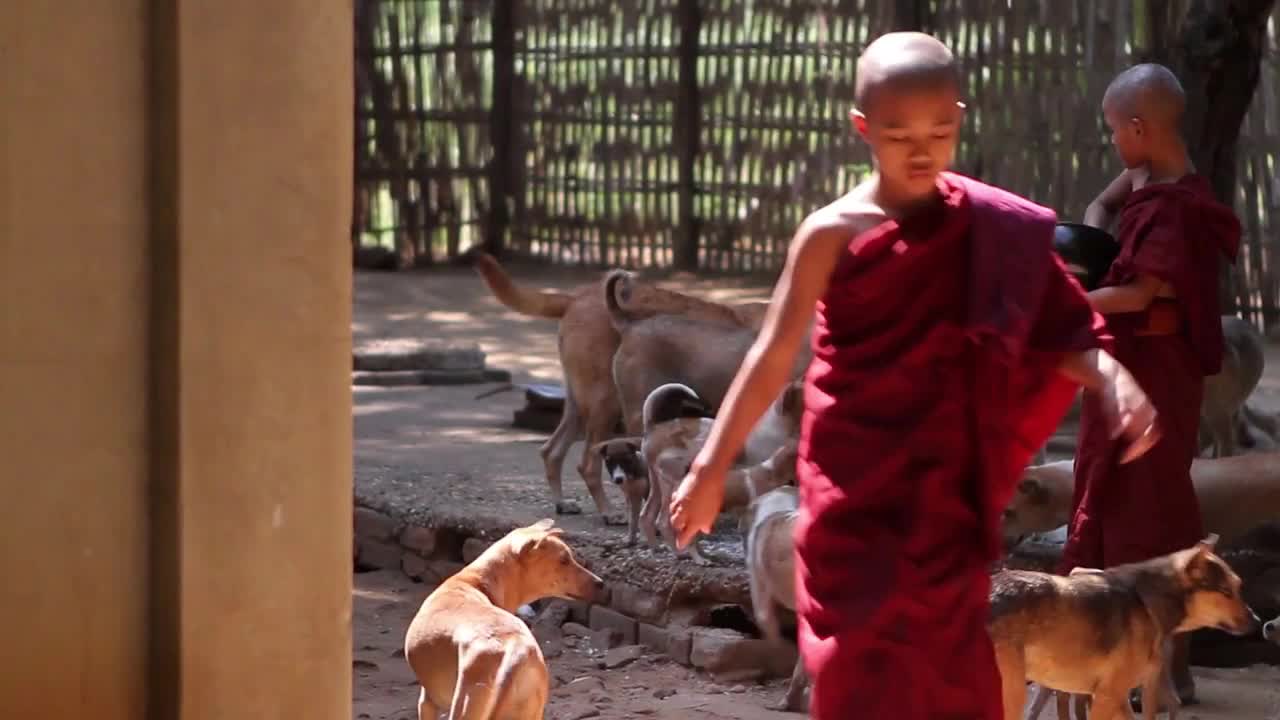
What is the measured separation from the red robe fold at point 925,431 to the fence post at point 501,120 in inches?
629

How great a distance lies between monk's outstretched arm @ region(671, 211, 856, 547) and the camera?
397 centimetres

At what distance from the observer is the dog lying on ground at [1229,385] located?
29.6 feet

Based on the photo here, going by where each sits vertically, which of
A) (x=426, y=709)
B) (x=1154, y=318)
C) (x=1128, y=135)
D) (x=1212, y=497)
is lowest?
(x=426, y=709)

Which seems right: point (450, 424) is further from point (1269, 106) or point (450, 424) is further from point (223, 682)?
point (223, 682)

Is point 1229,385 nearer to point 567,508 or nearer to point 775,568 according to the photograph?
point 567,508

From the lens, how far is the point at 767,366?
4.01m

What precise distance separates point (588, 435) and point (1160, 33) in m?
3.50

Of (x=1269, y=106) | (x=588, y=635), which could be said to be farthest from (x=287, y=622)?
(x=1269, y=106)

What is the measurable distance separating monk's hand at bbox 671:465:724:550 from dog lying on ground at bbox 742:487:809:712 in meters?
2.34

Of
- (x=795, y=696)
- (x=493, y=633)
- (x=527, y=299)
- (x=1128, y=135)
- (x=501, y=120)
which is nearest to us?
(x=493, y=633)

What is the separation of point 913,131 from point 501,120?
1615cm

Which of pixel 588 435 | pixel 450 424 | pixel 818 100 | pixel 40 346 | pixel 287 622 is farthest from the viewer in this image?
pixel 818 100

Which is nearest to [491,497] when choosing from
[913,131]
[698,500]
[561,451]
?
[561,451]

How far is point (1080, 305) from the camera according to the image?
409 cm
